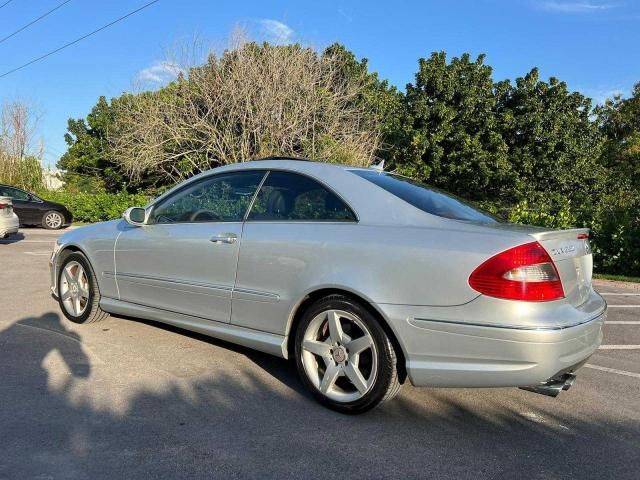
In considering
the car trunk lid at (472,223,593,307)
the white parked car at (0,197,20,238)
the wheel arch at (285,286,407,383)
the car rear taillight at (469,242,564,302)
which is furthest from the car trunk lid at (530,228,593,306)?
the white parked car at (0,197,20,238)

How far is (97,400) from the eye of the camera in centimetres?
362

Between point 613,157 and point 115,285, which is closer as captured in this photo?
point 115,285

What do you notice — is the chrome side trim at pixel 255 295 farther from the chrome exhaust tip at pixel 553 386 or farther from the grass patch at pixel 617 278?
the grass patch at pixel 617 278

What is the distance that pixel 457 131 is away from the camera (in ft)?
80.5

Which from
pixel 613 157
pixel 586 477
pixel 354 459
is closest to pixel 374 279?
pixel 354 459

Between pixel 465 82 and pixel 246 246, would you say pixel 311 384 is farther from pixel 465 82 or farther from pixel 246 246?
pixel 465 82

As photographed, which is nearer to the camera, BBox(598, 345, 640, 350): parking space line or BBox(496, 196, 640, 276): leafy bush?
BBox(598, 345, 640, 350): parking space line

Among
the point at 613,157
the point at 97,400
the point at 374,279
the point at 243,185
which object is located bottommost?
the point at 97,400

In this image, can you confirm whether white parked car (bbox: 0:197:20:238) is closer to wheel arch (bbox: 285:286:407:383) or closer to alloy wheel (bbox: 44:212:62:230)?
alloy wheel (bbox: 44:212:62:230)

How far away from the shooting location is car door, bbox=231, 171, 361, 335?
3.60m

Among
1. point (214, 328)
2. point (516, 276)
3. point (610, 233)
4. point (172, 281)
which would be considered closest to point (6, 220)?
point (172, 281)

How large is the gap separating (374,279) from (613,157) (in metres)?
33.1

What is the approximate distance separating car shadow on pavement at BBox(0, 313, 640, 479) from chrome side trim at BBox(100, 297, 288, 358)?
1.00 feet

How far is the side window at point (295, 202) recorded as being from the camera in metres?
3.75
